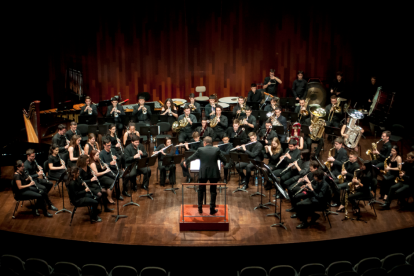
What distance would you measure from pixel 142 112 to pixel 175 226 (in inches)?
151

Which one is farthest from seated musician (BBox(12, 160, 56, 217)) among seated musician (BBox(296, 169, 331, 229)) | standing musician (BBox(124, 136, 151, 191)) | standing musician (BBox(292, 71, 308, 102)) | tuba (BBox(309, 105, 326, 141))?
standing musician (BBox(292, 71, 308, 102))

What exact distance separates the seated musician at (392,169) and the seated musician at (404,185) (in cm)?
9

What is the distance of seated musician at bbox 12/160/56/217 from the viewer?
6880 mm

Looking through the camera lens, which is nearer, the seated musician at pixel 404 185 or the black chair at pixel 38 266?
the black chair at pixel 38 266

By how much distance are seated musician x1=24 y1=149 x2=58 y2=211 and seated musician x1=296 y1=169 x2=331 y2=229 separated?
4087 mm

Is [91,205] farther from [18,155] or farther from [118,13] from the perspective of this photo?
[118,13]

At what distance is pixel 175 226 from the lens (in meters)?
6.85

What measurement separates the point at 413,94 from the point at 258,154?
4965 millimetres

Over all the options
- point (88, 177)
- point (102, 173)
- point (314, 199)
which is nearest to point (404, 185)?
point (314, 199)

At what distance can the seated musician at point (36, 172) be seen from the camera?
7277mm

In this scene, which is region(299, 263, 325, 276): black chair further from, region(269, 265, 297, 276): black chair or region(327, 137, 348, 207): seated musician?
region(327, 137, 348, 207): seated musician

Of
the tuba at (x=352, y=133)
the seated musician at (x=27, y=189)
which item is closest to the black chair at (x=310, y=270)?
the tuba at (x=352, y=133)

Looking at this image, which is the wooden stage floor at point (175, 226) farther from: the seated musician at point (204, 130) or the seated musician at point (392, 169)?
the seated musician at point (204, 130)

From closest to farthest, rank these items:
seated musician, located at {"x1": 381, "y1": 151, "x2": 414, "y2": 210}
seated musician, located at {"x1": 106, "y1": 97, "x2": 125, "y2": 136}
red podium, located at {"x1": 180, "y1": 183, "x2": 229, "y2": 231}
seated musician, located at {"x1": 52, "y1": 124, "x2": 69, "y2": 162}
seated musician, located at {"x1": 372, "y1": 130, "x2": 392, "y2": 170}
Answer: red podium, located at {"x1": 180, "y1": 183, "x2": 229, "y2": 231}, seated musician, located at {"x1": 381, "y1": 151, "x2": 414, "y2": 210}, seated musician, located at {"x1": 372, "y1": 130, "x2": 392, "y2": 170}, seated musician, located at {"x1": 52, "y1": 124, "x2": 69, "y2": 162}, seated musician, located at {"x1": 106, "y1": 97, "x2": 125, "y2": 136}
